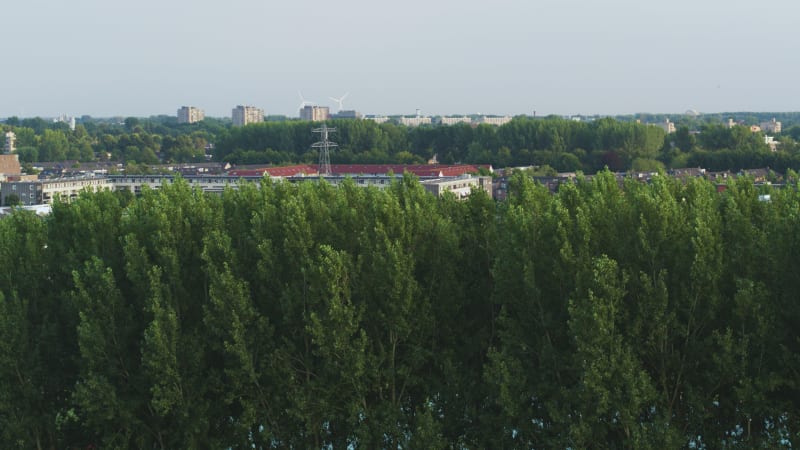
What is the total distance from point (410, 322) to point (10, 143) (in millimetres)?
109183

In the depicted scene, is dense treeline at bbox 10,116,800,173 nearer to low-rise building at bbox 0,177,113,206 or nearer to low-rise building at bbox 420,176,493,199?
low-rise building at bbox 420,176,493,199

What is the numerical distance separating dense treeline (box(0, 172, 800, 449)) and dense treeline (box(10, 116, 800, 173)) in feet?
197

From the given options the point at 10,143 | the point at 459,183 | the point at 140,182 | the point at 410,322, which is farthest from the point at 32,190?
the point at 410,322

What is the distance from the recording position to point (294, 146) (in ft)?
334

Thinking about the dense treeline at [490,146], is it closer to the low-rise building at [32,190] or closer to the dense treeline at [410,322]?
the low-rise building at [32,190]

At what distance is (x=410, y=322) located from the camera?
1475 cm

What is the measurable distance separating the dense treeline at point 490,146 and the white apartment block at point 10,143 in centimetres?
151

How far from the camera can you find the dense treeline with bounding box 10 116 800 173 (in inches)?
3187

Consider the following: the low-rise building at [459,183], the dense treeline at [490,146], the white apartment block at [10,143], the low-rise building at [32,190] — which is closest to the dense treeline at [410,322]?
the low-rise building at [459,183]

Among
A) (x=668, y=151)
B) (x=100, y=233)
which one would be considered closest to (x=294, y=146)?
(x=668, y=151)

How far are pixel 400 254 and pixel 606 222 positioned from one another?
304 cm

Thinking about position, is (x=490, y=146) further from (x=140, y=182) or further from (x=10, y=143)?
(x=10, y=143)

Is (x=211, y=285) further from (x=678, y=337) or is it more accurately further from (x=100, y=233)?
(x=678, y=337)

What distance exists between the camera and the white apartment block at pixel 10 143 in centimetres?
11275
